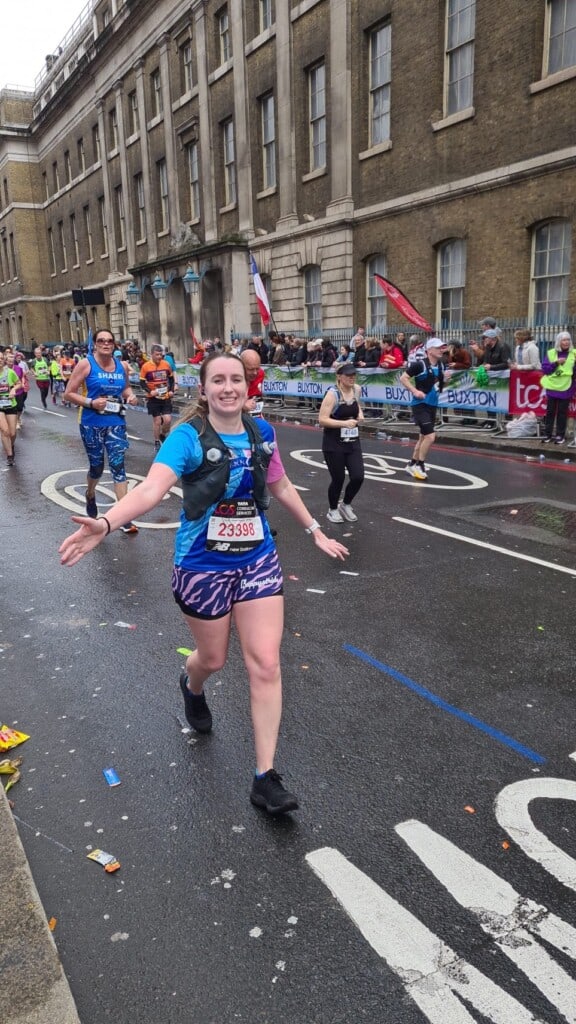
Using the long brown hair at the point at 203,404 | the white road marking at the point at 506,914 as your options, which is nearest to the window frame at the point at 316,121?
the long brown hair at the point at 203,404

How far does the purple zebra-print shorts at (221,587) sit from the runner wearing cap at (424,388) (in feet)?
22.9

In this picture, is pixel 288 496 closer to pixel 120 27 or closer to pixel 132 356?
pixel 132 356

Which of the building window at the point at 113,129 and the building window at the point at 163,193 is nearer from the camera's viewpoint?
the building window at the point at 163,193

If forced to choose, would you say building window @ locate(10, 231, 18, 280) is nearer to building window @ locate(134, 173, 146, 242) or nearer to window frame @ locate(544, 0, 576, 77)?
building window @ locate(134, 173, 146, 242)

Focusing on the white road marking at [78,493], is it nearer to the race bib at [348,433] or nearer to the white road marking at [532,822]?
the race bib at [348,433]

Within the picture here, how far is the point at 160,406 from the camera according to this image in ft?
42.9

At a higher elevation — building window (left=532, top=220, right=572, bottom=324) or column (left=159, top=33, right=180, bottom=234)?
column (left=159, top=33, right=180, bottom=234)

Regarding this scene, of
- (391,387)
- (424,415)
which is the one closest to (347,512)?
(424,415)

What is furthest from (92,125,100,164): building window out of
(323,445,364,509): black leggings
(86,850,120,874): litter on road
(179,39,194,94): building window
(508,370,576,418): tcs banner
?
(86,850,120,874): litter on road

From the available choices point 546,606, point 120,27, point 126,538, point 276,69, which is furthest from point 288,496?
point 120,27

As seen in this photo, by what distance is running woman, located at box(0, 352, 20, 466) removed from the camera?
1316cm

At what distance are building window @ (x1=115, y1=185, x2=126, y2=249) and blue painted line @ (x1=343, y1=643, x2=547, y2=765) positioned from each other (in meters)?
41.3

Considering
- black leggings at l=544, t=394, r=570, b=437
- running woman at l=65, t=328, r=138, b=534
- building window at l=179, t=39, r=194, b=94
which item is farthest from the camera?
building window at l=179, t=39, r=194, b=94

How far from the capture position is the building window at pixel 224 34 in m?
Result: 28.8
